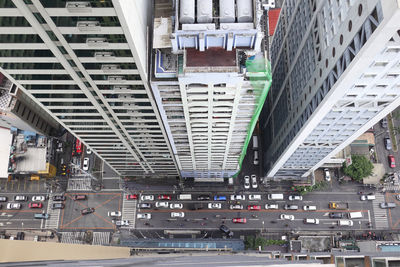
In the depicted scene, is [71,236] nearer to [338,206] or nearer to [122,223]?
[122,223]

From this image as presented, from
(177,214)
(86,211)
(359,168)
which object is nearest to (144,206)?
(177,214)

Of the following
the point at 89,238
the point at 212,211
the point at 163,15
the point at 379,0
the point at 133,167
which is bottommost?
the point at 89,238

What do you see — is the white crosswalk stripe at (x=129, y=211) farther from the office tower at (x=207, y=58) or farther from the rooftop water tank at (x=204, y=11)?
the rooftop water tank at (x=204, y=11)

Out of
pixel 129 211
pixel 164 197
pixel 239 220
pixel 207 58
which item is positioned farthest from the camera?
pixel 164 197

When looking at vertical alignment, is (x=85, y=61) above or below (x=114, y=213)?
above

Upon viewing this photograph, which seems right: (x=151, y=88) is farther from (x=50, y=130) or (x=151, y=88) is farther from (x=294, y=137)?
(x=50, y=130)

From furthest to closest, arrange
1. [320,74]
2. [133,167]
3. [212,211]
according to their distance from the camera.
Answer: [212,211]
[133,167]
[320,74]

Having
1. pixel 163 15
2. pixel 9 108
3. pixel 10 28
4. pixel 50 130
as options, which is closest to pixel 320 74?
pixel 163 15
